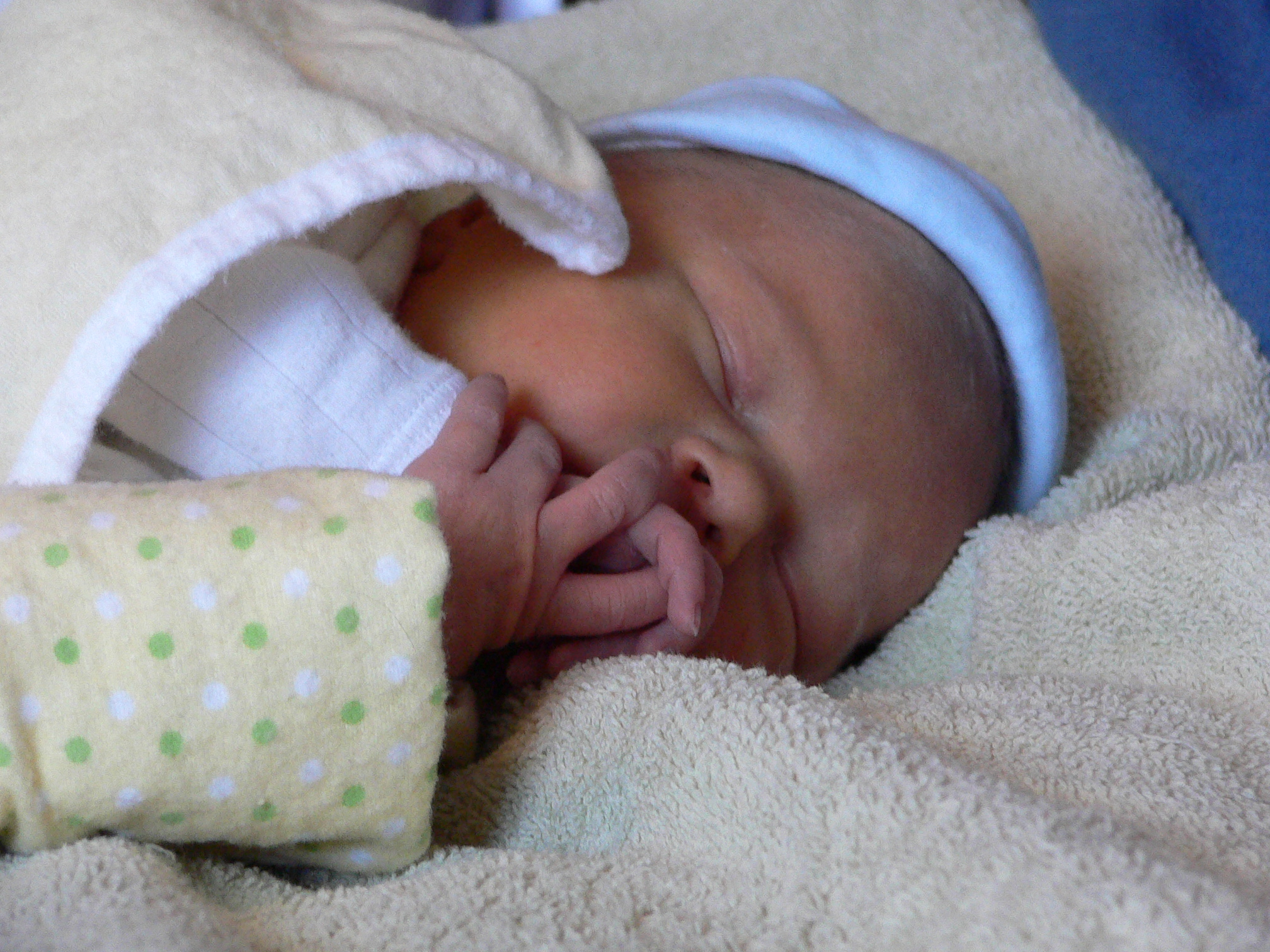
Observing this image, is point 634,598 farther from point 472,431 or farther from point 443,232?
point 443,232

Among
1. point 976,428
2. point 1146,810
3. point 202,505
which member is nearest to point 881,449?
point 976,428

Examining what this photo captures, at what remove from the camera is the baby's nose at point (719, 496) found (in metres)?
0.84

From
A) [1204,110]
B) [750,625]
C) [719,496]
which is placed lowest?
[750,625]

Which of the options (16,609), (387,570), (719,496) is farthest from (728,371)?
(16,609)

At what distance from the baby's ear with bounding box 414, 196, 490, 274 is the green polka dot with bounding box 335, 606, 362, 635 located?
1.60 ft

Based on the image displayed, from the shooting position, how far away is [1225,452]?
1.10m

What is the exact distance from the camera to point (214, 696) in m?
0.55

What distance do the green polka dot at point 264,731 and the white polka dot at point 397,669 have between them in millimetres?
52

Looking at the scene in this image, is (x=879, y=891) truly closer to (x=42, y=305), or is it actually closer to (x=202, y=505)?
(x=202, y=505)

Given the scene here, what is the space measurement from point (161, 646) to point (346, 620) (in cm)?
8

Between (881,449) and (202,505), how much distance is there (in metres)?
0.55

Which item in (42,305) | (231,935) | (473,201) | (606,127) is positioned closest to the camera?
(231,935)

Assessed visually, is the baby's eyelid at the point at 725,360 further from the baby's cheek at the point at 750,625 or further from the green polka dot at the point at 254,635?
the green polka dot at the point at 254,635

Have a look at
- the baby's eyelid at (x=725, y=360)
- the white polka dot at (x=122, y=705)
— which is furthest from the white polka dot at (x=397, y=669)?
the baby's eyelid at (x=725, y=360)
